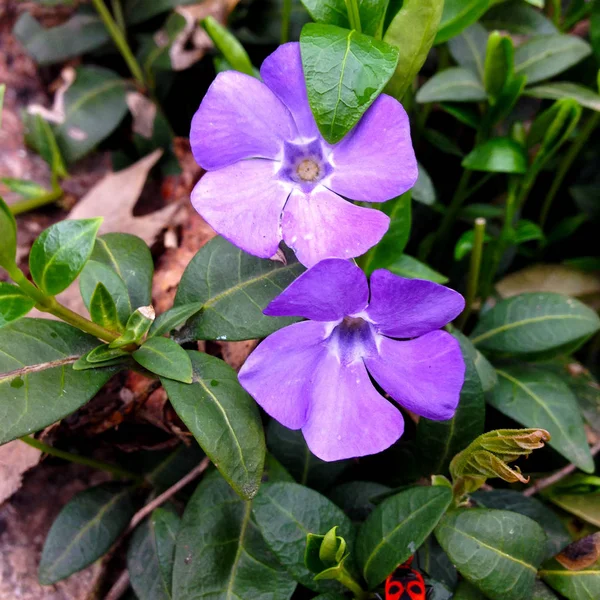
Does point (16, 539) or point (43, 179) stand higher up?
point (43, 179)

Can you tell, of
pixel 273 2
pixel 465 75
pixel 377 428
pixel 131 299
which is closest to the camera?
pixel 377 428

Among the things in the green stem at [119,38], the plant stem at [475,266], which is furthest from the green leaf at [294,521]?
the green stem at [119,38]

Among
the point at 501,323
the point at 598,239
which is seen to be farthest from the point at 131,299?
the point at 598,239

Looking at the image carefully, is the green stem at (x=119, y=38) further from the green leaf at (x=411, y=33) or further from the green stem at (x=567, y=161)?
Result: the green stem at (x=567, y=161)

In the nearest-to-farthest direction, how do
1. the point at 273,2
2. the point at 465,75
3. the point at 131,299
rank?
the point at 131,299, the point at 465,75, the point at 273,2

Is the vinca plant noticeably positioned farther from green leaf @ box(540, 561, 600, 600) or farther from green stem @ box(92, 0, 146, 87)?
green stem @ box(92, 0, 146, 87)

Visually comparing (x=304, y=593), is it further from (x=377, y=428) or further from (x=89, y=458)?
(x=89, y=458)

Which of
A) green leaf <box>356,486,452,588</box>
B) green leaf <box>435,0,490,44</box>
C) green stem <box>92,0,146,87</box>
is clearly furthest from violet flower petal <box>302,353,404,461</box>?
green stem <box>92,0,146,87</box>
